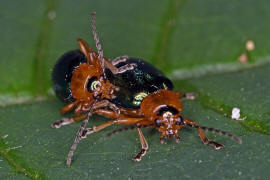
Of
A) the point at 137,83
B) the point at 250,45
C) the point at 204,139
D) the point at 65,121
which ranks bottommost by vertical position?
the point at 65,121

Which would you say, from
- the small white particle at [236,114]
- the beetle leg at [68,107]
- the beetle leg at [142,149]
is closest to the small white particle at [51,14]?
the beetle leg at [68,107]

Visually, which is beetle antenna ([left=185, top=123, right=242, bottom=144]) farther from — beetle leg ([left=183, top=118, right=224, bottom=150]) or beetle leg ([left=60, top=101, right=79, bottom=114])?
beetle leg ([left=60, top=101, right=79, bottom=114])

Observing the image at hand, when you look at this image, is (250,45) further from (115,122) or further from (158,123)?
(115,122)

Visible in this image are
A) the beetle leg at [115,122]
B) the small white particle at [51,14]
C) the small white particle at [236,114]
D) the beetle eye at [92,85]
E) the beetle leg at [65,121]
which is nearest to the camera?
the small white particle at [236,114]

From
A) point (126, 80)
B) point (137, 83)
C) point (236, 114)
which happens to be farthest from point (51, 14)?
point (236, 114)

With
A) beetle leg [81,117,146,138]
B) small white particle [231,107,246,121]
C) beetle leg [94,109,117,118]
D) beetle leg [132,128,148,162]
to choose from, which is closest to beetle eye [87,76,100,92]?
beetle leg [94,109,117,118]

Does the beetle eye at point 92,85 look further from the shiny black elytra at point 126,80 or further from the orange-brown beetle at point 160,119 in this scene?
the orange-brown beetle at point 160,119
